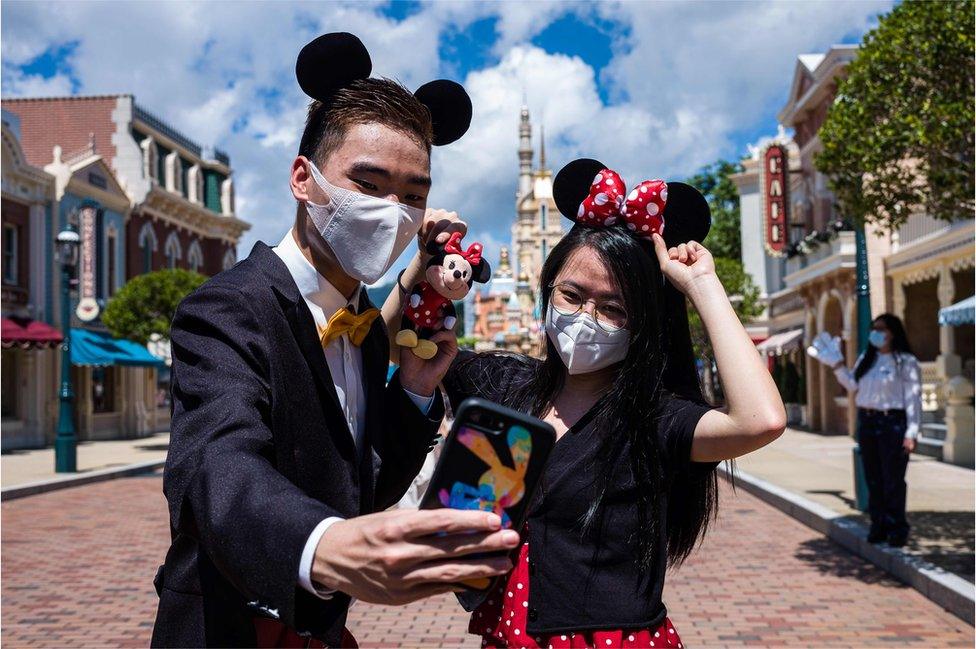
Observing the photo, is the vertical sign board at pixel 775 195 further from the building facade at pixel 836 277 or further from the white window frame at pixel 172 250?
the white window frame at pixel 172 250

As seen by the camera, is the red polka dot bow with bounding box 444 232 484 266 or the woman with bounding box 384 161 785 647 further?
the woman with bounding box 384 161 785 647

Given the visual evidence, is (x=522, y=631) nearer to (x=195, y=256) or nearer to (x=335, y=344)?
(x=335, y=344)

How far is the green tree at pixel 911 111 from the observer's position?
7.13 meters

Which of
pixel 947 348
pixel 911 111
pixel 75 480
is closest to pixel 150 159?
pixel 75 480

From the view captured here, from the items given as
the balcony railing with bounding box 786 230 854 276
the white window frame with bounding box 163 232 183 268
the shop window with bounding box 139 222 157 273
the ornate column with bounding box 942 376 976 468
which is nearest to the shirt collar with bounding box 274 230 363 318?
the ornate column with bounding box 942 376 976 468

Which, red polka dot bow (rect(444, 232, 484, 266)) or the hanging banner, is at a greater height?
the hanging banner

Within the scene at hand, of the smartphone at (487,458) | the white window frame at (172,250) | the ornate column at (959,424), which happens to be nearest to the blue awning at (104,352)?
the white window frame at (172,250)

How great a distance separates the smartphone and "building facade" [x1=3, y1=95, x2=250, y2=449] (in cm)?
2736

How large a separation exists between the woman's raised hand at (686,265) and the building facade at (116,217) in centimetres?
2661

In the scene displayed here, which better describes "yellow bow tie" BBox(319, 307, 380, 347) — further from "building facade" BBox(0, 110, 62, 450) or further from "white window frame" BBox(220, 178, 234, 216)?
"white window frame" BBox(220, 178, 234, 216)

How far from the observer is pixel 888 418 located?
344 inches

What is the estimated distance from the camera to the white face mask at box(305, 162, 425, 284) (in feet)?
6.56

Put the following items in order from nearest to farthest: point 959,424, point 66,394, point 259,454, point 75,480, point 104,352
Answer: point 259,454 < point 75,480 < point 959,424 < point 66,394 < point 104,352

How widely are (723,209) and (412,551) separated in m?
54.1
